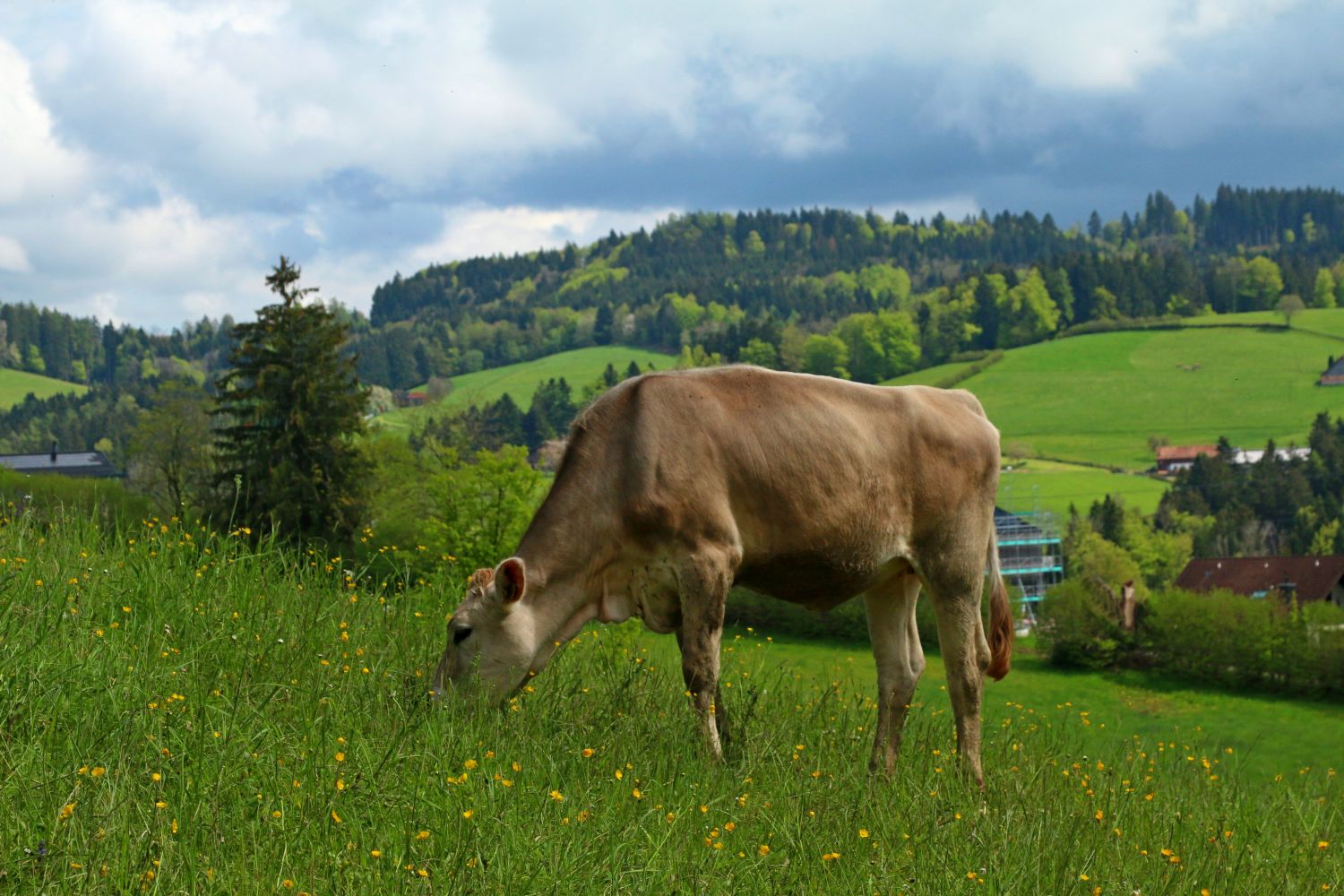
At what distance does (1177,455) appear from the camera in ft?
512

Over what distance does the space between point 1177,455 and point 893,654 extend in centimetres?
15917

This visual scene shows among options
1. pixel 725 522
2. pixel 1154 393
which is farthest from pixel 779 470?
pixel 1154 393

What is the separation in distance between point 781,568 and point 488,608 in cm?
179

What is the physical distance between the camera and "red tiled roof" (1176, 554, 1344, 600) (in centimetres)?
8925

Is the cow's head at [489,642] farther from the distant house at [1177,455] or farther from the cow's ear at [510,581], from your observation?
the distant house at [1177,455]

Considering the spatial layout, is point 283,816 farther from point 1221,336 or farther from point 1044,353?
point 1221,336

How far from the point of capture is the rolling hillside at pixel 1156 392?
16288 cm

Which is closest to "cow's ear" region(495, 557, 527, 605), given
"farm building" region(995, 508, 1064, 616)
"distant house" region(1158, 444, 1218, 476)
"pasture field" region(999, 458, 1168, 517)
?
"farm building" region(995, 508, 1064, 616)

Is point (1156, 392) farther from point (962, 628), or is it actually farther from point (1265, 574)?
point (962, 628)

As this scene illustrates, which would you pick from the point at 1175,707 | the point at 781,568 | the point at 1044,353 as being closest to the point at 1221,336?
the point at 1044,353

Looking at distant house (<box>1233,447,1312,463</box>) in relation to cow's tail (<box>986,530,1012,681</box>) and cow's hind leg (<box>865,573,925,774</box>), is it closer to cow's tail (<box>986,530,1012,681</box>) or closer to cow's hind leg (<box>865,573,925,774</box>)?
cow's tail (<box>986,530,1012,681</box>)

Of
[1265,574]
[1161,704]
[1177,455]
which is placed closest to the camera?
[1161,704]

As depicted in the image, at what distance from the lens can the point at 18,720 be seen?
5488 mm

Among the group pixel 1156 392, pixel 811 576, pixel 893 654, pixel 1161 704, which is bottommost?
pixel 1161 704
